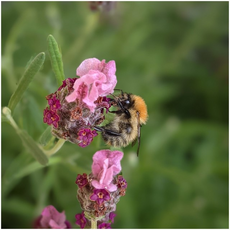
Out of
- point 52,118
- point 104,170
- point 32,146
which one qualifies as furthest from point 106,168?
point 32,146

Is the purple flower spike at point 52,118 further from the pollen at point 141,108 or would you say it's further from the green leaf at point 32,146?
the pollen at point 141,108

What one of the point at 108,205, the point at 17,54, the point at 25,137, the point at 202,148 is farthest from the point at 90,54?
the point at 108,205

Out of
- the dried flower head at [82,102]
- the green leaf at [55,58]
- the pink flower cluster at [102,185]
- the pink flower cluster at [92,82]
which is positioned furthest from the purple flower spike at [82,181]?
the green leaf at [55,58]

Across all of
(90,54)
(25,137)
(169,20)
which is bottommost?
(25,137)

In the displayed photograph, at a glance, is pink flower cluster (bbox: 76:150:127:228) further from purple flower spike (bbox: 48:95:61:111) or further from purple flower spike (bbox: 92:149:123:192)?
purple flower spike (bbox: 48:95:61:111)

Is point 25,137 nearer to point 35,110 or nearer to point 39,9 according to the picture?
point 35,110

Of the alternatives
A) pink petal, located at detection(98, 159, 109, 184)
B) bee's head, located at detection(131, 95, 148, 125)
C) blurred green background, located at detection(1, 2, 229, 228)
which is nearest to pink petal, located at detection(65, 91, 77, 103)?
pink petal, located at detection(98, 159, 109, 184)
